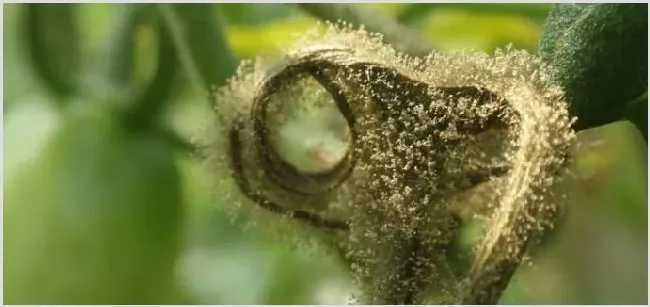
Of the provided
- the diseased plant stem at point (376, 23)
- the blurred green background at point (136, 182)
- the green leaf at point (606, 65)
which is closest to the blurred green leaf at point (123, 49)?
the blurred green background at point (136, 182)

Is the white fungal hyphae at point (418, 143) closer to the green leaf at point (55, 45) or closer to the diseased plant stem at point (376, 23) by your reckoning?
the diseased plant stem at point (376, 23)

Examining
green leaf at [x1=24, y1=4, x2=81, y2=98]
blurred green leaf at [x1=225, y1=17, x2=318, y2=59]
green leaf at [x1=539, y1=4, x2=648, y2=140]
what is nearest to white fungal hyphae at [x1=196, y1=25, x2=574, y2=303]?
green leaf at [x1=539, y1=4, x2=648, y2=140]

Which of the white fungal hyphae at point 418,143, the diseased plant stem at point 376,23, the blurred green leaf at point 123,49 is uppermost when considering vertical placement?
the blurred green leaf at point 123,49

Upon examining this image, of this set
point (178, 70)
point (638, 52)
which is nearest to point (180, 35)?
point (178, 70)

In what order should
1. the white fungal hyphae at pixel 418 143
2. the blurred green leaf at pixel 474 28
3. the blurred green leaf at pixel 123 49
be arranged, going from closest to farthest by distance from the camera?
the white fungal hyphae at pixel 418 143 → the blurred green leaf at pixel 474 28 → the blurred green leaf at pixel 123 49

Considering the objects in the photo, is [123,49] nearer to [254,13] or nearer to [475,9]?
[254,13]

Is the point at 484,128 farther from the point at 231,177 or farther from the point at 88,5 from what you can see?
the point at 88,5

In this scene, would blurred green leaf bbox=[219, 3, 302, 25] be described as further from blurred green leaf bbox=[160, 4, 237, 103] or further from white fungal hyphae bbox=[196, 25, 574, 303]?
white fungal hyphae bbox=[196, 25, 574, 303]
